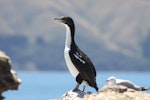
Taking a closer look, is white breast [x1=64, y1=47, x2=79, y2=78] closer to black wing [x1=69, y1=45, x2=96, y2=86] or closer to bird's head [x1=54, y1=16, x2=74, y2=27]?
black wing [x1=69, y1=45, x2=96, y2=86]

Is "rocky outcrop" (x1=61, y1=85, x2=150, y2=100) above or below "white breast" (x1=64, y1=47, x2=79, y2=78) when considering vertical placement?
below

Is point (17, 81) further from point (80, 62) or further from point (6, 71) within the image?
point (80, 62)

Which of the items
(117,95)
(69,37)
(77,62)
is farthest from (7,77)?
(69,37)

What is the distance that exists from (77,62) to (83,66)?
0.45 ft

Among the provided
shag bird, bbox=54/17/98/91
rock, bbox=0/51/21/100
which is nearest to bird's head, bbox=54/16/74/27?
shag bird, bbox=54/17/98/91

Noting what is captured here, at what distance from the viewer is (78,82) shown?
13.5 meters

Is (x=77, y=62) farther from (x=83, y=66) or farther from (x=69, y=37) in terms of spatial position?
(x=69, y=37)

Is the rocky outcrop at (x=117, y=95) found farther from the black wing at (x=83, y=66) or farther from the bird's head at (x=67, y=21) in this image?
the bird's head at (x=67, y=21)

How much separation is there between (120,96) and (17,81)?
1.65 metres

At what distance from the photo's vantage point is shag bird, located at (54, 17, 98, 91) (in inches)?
Result: 522

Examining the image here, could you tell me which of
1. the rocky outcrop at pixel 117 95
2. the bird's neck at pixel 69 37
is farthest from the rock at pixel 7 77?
the bird's neck at pixel 69 37

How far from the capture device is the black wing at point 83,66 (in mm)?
13234

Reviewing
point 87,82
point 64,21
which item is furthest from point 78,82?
point 64,21

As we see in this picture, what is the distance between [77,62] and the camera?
43.7ft
